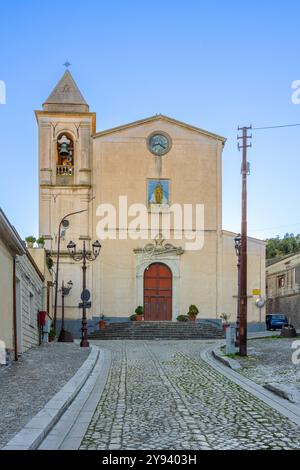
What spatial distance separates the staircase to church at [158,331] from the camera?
112 feet

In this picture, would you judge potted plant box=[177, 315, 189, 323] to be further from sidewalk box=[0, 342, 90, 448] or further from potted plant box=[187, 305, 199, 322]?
sidewalk box=[0, 342, 90, 448]

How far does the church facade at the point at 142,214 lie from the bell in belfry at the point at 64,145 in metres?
0.06

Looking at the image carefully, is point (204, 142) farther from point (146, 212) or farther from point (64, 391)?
point (64, 391)

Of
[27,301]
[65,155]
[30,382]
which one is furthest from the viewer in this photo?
[65,155]

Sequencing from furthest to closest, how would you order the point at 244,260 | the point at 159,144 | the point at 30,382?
the point at 159,144, the point at 244,260, the point at 30,382

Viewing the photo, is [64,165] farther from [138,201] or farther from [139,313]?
[139,313]

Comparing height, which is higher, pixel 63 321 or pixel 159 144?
pixel 159 144

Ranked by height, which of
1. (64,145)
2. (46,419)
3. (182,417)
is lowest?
(182,417)

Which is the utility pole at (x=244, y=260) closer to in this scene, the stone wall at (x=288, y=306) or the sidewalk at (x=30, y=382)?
the sidewalk at (x=30, y=382)

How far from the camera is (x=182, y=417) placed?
8875 mm

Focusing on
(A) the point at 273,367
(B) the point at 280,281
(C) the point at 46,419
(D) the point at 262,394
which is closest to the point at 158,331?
(A) the point at 273,367

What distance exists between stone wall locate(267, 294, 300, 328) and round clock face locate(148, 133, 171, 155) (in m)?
17.3

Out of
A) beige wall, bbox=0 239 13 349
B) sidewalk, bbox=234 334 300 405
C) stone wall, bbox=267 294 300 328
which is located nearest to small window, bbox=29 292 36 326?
beige wall, bbox=0 239 13 349

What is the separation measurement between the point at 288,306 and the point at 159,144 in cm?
1978
